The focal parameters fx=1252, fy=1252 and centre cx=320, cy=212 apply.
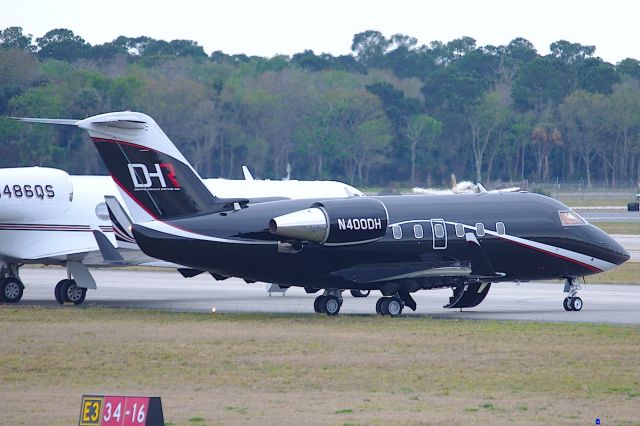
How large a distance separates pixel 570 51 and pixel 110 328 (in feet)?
424

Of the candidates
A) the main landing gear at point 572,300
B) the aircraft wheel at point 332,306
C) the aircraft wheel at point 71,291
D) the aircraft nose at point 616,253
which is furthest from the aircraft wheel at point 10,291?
the aircraft nose at point 616,253

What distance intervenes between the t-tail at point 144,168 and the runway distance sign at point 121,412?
16.0 meters

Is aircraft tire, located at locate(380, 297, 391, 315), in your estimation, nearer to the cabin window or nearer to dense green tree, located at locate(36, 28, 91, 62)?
the cabin window

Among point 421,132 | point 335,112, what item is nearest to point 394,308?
point 335,112

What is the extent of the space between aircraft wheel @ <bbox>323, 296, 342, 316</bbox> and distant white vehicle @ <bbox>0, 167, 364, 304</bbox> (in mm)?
3646

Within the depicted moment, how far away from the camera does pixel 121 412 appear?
1336cm

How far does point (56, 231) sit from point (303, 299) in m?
7.45

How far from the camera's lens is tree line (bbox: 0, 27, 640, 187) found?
83438mm

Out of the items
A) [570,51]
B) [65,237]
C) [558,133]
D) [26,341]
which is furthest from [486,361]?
[570,51]

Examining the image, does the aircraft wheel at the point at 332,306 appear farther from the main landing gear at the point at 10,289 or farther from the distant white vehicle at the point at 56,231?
the main landing gear at the point at 10,289

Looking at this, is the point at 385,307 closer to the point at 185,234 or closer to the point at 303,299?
Result: the point at 185,234

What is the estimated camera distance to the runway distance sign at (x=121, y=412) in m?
13.3

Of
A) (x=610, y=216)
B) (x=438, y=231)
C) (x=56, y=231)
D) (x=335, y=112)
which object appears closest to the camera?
(x=438, y=231)

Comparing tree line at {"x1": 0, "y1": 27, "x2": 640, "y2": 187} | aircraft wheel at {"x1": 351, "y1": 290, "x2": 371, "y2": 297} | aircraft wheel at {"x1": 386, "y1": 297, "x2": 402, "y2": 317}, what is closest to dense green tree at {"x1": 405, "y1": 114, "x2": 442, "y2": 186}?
tree line at {"x1": 0, "y1": 27, "x2": 640, "y2": 187}
